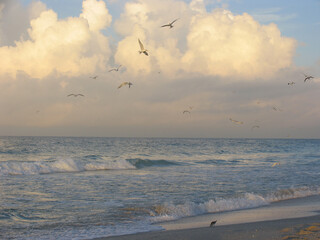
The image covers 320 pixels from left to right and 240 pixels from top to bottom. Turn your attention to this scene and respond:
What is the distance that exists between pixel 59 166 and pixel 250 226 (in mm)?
19954

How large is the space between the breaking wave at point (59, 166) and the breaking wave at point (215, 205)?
47.5 ft

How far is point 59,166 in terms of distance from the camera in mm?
26047

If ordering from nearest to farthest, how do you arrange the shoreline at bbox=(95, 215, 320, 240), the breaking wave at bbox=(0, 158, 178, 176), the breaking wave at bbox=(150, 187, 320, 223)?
the shoreline at bbox=(95, 215, 320, 240)
the breaking wave at bbox=(150, 187, 320, 223)
the breaking wave at bbox=(0, 158, 178, 176)

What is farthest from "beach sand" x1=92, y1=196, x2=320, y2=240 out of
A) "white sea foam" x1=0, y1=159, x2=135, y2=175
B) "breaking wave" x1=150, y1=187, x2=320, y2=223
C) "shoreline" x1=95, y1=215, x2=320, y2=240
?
"white sea foam" x1=0, y1=159, x2=135, y2=175

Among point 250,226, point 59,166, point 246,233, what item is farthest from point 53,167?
point 246,233

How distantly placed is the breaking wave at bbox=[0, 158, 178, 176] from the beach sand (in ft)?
52.6

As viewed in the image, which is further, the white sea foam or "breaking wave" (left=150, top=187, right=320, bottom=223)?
the white sea foam

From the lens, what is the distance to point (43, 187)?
15672mm

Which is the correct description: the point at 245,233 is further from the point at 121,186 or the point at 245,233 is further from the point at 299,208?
the point at 121,186

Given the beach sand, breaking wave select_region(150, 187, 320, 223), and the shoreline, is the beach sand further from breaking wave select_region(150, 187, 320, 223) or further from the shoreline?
breaking wave select_region(150, 187, 320, 223)

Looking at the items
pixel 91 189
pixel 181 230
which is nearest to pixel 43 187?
pixel 91 189

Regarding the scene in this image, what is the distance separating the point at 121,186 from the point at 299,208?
26.3 feet

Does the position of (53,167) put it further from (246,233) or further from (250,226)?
(246,233)

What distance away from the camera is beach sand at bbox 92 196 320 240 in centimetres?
766
